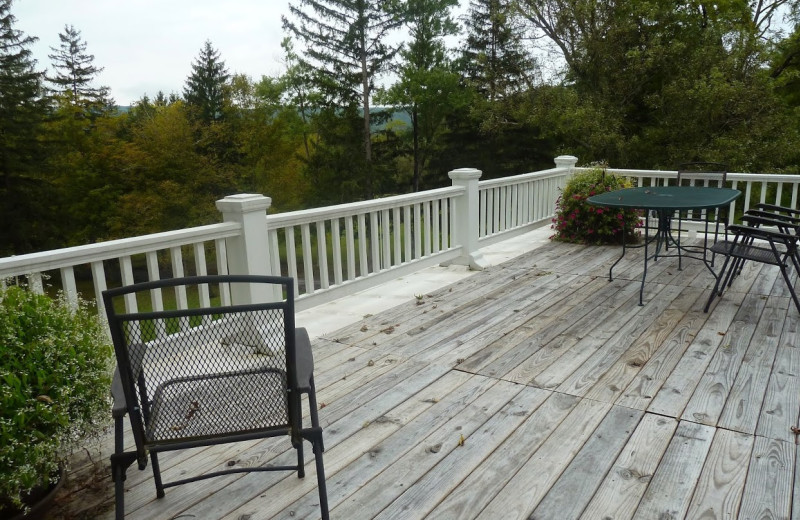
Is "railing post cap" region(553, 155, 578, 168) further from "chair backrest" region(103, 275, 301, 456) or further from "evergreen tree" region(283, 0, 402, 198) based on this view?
"evergreen tree" region(283, 0, 402, 198)

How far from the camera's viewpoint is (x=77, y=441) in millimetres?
1905

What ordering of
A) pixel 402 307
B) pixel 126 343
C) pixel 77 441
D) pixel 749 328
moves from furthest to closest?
pixel 402 307
pixel 749 328
pixel 77 441
pixel 126 343

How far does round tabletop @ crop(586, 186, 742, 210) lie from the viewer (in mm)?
4086

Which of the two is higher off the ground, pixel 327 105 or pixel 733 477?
pixel 327 105

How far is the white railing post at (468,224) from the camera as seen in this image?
554 centimetres

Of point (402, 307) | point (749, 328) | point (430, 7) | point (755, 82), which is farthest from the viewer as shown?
point (430, 7)

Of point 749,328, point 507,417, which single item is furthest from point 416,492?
point 749,328

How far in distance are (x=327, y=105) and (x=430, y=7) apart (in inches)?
243

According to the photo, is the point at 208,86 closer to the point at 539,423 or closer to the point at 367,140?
the point at 367,140

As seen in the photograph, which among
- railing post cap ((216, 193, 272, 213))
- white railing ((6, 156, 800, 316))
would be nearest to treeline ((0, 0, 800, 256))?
white railing ((6, 156, 800, 316))

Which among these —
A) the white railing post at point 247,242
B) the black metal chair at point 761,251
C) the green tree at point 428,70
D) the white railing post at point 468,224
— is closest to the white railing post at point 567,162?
the white railing post at point 468,224

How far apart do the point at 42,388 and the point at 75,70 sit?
3325cm

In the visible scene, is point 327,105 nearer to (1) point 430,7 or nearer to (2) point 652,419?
(1) point 430,7

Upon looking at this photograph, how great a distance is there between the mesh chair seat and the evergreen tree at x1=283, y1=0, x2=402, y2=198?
2456 cm
